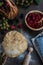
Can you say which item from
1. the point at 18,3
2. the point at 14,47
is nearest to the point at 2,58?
the point at 14,47

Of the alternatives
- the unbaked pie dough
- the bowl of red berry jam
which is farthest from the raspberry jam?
the unbaked pie dough

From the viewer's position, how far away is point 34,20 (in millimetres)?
1811

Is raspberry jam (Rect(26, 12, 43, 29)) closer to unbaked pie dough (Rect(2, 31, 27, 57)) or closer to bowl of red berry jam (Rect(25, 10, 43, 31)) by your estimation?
bowl of red berry jam (Rect(25, 10, 43, 31))

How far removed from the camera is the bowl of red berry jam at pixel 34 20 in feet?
5.92

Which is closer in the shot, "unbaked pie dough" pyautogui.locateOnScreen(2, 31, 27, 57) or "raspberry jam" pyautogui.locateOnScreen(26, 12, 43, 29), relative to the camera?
"unbaked pie dough" pyautogui.locateOnScreen(2, 31, 27, 57)

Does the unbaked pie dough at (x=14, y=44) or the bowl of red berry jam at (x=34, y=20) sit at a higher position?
the bowl of red berry jam at (x=34, y=20)

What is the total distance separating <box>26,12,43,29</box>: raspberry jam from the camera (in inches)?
71.1

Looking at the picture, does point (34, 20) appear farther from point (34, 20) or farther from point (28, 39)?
point (28, 39)

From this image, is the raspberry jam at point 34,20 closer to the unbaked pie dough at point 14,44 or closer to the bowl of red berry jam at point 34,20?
the bowl of red berry jam at point 34,20

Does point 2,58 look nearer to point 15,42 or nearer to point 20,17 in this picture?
point 15,42

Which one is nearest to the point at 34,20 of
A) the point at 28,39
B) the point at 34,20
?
the point at 34,20

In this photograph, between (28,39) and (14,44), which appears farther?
(28,39)

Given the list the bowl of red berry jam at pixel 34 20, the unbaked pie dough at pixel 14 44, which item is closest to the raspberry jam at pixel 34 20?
the bowl of red berry jam at pixel 34 20

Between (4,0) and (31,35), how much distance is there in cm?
23
